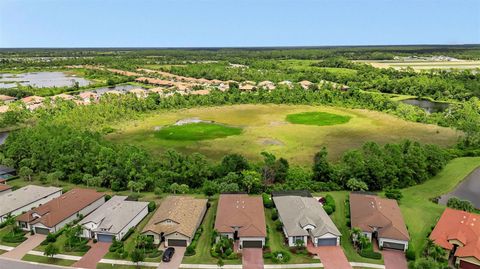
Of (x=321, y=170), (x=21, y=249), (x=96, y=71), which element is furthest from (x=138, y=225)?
(x=96, y=71)

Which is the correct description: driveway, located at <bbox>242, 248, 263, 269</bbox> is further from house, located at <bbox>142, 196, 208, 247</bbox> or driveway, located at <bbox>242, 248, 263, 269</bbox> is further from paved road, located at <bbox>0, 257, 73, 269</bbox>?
paved road, located at <bbox>0, 257, 73, 269</bbox>

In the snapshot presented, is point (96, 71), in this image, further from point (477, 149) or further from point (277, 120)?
point (477, 149)

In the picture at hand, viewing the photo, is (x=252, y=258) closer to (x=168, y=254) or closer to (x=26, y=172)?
A: (x=168, y=254)

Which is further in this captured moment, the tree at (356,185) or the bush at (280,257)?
the tree at (356,185)

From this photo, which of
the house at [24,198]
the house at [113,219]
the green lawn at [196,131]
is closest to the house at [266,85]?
the green lawn at [196,131]

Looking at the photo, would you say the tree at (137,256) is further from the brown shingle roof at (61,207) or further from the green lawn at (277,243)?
the brown shingle roof at (61,207)
